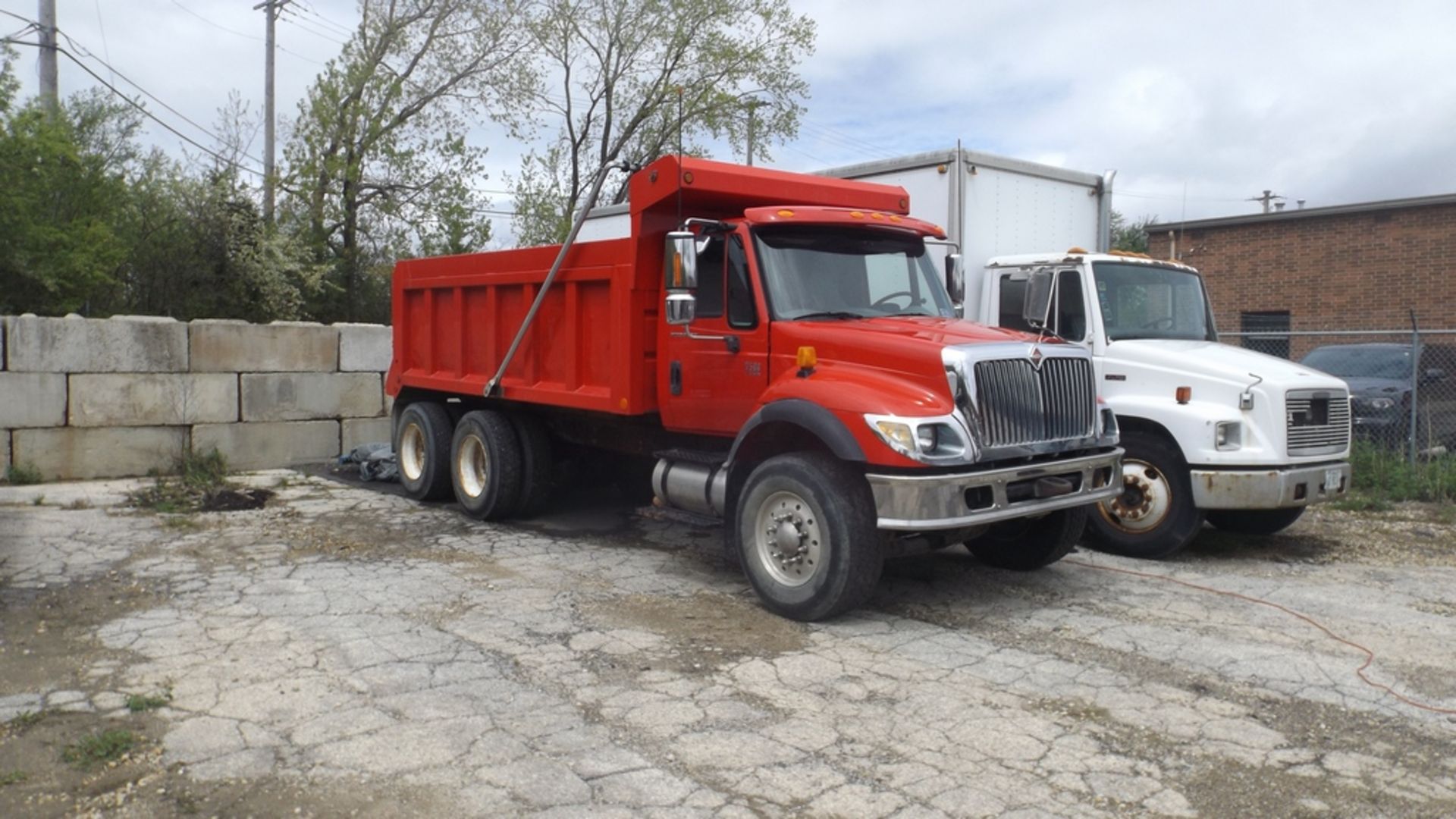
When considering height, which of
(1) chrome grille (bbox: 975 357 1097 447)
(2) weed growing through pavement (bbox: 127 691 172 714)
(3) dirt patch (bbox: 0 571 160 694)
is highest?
(1) chrome grille (bbox: 975 357 1097 447)

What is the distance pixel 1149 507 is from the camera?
27.5ft

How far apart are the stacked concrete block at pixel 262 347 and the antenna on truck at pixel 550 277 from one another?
4.26 m

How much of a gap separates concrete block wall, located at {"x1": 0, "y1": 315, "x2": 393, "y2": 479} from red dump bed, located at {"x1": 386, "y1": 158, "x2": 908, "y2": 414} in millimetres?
3344

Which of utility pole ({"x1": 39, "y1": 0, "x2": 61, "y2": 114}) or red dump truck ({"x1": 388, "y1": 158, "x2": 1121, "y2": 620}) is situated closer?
red dump truck ({"x1": 388, "y1": 158, "x2": 1121, "y2": 620})

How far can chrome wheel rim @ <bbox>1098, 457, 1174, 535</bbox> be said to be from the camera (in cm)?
832

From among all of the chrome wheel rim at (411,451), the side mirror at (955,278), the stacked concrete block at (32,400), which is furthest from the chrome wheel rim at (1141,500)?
the stacked concrete block at (32,400)

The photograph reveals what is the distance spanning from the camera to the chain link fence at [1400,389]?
12375 mm

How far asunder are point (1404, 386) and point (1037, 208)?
6.11m

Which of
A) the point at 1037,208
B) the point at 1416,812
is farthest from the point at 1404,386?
the point at 1416,812

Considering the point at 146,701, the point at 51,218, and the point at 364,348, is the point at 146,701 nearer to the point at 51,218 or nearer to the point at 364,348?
the point at 364,348

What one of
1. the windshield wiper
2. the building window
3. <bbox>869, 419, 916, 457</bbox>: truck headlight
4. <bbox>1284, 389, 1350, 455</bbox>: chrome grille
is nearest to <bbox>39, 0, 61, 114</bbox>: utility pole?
the windshield wiper

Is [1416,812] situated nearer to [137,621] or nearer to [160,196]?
[137,621]

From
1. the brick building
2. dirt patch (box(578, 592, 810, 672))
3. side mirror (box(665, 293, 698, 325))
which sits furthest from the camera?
the brick building

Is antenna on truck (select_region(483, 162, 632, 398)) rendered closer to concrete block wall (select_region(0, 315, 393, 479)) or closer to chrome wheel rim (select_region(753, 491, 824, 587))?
chrome wheel rim (select_region(753, 491, 824, 587))
